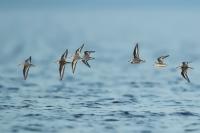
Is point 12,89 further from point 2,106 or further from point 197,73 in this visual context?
point 197,73

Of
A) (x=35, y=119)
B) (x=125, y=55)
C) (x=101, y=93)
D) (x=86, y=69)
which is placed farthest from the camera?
(x=125, y=55)

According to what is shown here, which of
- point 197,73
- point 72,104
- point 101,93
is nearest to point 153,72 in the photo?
point 197,73

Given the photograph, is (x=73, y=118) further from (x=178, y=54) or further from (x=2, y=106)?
(x=178, y=54)

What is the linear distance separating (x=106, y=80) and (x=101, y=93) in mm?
7410

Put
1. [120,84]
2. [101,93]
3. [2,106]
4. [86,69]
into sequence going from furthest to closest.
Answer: [86,69]
[120,84]
[101,93]
[2,106]

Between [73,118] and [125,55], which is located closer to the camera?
[73,118]

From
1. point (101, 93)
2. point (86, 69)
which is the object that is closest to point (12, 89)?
point (101, 93)

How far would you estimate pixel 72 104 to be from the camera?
162 feet

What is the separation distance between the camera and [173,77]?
64188mm

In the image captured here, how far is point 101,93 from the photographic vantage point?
54.3 metres

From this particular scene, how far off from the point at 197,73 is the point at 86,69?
343 inches

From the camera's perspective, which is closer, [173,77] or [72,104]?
[72,104]

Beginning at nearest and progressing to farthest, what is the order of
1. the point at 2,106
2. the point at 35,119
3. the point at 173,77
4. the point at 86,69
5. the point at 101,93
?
the point at 35,119
the point at 2,106
the point at 101,93
the point at 173,77
the point at 86,69

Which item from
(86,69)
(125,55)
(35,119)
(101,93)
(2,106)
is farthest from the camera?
(125,55)
